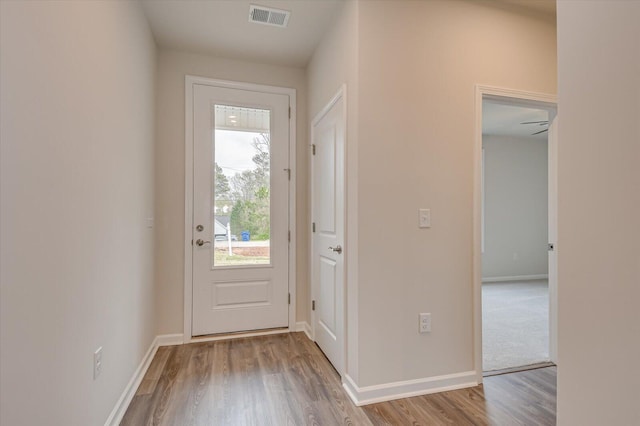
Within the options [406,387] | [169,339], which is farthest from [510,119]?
[169,339]

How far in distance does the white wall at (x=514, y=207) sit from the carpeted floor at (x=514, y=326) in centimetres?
74

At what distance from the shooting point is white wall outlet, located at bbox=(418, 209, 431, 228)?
2.13 m

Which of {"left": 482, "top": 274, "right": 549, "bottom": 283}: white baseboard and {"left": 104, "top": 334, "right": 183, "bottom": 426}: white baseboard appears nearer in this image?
{"left": 104, "top": 334, "right": 183, "bottom": 426}: white baseboard

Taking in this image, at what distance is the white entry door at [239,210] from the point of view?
306 cm

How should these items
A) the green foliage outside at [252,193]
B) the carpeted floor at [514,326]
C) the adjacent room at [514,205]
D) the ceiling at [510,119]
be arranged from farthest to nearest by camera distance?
the adjacent room at [514,205] < the ceiling at [510,119] < the green foliage outside at [252,193] < the carpeted floor at [514,326]

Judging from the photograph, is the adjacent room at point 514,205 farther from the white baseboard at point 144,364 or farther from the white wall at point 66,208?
the white wall at point 66,208

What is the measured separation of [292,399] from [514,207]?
5684 millimetres

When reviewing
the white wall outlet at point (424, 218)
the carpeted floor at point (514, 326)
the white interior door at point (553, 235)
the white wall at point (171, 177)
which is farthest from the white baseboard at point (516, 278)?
the white wall at point (171, 177)

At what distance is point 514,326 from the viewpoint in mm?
3412

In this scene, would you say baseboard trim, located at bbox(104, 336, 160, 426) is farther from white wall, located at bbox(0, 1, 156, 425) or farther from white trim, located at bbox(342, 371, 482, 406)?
white trim, located at bbox(342, 371, 482, 406)

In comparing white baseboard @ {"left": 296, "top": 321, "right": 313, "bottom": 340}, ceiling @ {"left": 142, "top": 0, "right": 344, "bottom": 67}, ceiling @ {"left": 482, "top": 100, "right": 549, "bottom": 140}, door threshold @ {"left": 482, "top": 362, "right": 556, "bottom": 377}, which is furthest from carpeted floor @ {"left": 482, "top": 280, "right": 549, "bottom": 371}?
ceiling @ {"left": 142, "top": 0, "right": 344, "bottom": 67}

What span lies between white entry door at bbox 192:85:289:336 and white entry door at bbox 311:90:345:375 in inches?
17.2

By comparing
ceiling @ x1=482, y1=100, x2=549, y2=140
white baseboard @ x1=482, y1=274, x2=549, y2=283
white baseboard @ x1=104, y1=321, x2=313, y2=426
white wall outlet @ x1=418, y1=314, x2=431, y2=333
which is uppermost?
ceiling @ x1=482, y1=100, x2=549, y2=140

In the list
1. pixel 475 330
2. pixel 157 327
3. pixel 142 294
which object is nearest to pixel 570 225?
pixel 475 330
